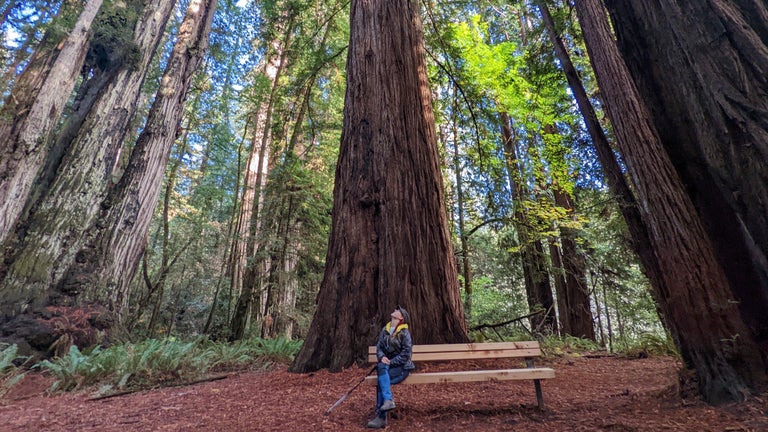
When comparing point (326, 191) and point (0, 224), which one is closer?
point (0, 224)

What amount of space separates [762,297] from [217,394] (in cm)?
541

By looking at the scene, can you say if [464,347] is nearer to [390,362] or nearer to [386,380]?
[390,362]

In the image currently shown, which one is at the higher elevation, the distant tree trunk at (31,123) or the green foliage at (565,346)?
the distant tree trunk at (31,123)

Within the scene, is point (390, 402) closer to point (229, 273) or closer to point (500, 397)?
point (500, 397)

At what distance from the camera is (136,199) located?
705 cm

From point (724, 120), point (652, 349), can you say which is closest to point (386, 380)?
point (724, 120)

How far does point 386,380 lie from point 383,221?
236 centimetres

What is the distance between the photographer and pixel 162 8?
840 cm

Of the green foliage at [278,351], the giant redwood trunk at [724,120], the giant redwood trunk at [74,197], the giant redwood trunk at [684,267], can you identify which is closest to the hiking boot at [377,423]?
the giant redwood trunk at [684,267]

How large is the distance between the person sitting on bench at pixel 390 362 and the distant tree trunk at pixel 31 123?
668 cm

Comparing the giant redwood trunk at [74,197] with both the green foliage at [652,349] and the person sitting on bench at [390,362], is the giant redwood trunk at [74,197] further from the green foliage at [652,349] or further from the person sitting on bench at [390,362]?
the green foliage at [652,349]

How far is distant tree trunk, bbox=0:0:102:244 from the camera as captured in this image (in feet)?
19.2

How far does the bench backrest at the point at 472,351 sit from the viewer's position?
3539 mm

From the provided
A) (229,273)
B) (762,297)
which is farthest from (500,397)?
(229,273)
